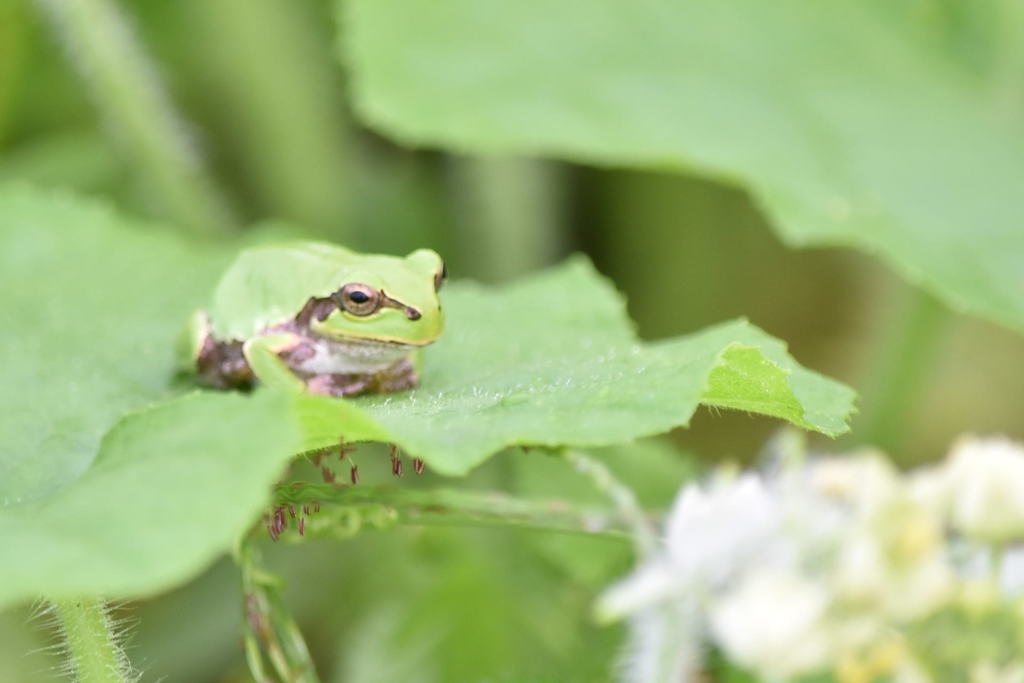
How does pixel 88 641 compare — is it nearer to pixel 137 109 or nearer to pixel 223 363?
pixel 223 363

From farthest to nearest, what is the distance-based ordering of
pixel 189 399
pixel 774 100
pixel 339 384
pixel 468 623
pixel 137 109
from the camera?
1. pixel 137 109
2. pixel 774 100
3. pixel 468 623
4. pixel 339 384
5. pixel 189 399

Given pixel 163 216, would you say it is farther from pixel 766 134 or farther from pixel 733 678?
pixel 733 678

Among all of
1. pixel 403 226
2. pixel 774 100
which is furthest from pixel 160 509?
pixel 403 226

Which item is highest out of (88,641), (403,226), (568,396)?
(568,396)

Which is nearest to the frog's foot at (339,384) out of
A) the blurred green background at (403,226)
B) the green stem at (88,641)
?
the green stem at (88,641)

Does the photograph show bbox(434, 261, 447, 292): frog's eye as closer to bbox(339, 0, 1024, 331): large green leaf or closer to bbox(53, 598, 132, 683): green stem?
bbox(53, 598, 132, 683): green stem

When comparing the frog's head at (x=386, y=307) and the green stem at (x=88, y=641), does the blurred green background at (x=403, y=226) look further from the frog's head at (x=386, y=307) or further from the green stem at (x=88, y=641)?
the green stem at (x=88, y=641)
